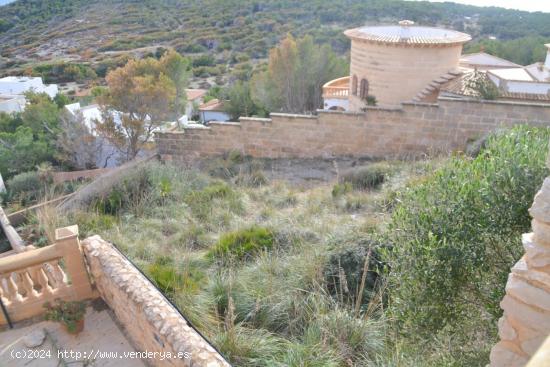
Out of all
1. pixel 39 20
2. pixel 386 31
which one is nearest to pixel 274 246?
pixel 386 31

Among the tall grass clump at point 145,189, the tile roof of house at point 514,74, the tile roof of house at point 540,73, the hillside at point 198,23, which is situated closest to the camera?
the tall grass clump at point 145,189

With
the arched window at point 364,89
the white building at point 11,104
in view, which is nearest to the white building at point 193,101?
the white building at point 11,104

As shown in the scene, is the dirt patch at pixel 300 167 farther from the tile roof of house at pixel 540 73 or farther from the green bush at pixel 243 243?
the tile roof of house at pixel 540 73

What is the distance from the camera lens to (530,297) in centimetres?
215

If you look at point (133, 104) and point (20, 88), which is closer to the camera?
point (133, 104)

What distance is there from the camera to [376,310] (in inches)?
187

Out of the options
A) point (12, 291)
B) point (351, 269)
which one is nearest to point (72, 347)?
point (12, 291)

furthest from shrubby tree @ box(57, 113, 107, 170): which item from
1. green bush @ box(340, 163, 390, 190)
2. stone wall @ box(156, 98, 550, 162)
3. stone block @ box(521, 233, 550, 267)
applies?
stone block @ box(521, 233, 550, 267)

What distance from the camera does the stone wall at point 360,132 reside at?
985 centimetres

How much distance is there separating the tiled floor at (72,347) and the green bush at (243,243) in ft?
5.26

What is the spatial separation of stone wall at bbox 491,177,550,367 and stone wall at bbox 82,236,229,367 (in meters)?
2.10

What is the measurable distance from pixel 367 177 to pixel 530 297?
6.87 meters

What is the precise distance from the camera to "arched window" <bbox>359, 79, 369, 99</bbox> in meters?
14.2

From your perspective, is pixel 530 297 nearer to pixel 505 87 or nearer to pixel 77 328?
pixel 77 328
